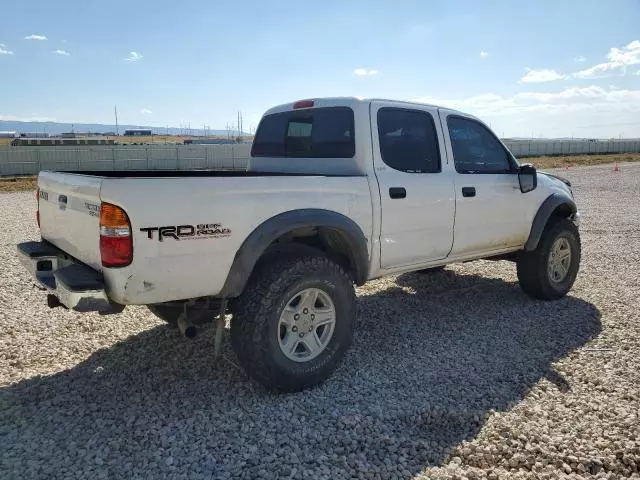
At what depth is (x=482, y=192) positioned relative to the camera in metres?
4.95

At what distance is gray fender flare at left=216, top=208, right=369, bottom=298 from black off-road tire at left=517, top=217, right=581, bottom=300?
262 cm

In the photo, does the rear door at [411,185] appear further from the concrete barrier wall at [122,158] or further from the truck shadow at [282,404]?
the concrete barrier wall at [122,158]

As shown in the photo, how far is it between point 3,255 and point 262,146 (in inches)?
201

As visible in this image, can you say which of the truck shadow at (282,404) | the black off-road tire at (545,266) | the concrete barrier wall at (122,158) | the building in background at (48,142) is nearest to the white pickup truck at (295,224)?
the black off-road tire at (545,266)

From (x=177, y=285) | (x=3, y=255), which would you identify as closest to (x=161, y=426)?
(x=177, y=285)

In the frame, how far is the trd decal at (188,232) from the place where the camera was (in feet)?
9.82

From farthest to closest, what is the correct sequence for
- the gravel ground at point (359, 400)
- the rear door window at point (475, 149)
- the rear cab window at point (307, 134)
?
the rear door window at point (475, 149) < the rear cab window at point (307, 134) < the gravel ground at point (359, 400)

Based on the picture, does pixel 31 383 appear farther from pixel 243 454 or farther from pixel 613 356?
pixel 613 356

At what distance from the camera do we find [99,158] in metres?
27.8

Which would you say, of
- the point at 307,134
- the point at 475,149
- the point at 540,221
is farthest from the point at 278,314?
the point at 540,221

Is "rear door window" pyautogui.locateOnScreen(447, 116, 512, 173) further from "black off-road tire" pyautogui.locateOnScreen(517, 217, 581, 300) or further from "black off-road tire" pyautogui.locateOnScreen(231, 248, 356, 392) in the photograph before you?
"black off-road tire" pyautogui.locateOnScreen(231, 248, 356, 392)

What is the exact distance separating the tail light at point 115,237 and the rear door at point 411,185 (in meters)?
1.94

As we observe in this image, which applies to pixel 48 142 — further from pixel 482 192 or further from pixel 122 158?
pixel 482 192

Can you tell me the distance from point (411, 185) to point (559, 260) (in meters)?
2.66
